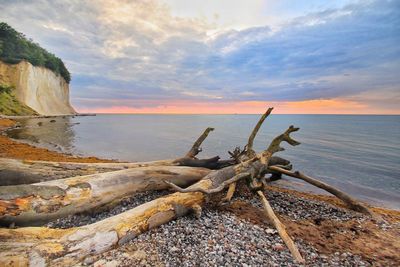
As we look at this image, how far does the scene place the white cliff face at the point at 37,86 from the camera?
179 ft

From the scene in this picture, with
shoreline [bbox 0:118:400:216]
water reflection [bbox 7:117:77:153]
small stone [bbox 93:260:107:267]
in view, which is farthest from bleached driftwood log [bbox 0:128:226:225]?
water reflection [bbox 7:117:77:153]

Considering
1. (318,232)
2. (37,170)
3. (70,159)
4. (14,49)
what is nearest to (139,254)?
(318,232)

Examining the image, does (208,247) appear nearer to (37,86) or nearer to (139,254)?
(139,254)

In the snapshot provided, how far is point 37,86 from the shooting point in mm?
62812

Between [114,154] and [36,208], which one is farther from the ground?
[36,208]

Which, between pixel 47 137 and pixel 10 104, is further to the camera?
pixel 10 104

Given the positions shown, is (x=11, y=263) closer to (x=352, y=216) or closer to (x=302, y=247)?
(x=302, y=247)

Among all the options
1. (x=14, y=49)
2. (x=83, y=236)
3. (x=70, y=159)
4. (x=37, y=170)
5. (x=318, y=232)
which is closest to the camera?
(x=83, y=236)

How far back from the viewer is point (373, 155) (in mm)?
23297

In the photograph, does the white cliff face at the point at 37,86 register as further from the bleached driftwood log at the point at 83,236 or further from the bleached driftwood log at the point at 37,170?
the bleached driftwood log at the point at 83,236

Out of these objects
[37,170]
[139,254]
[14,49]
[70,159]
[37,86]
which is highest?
[14,49]

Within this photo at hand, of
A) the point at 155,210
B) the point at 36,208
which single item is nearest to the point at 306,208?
the point at 155,210

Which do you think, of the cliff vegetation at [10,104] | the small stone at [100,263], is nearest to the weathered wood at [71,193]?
the small stone at [100,263]

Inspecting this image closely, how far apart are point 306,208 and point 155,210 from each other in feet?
15.4
